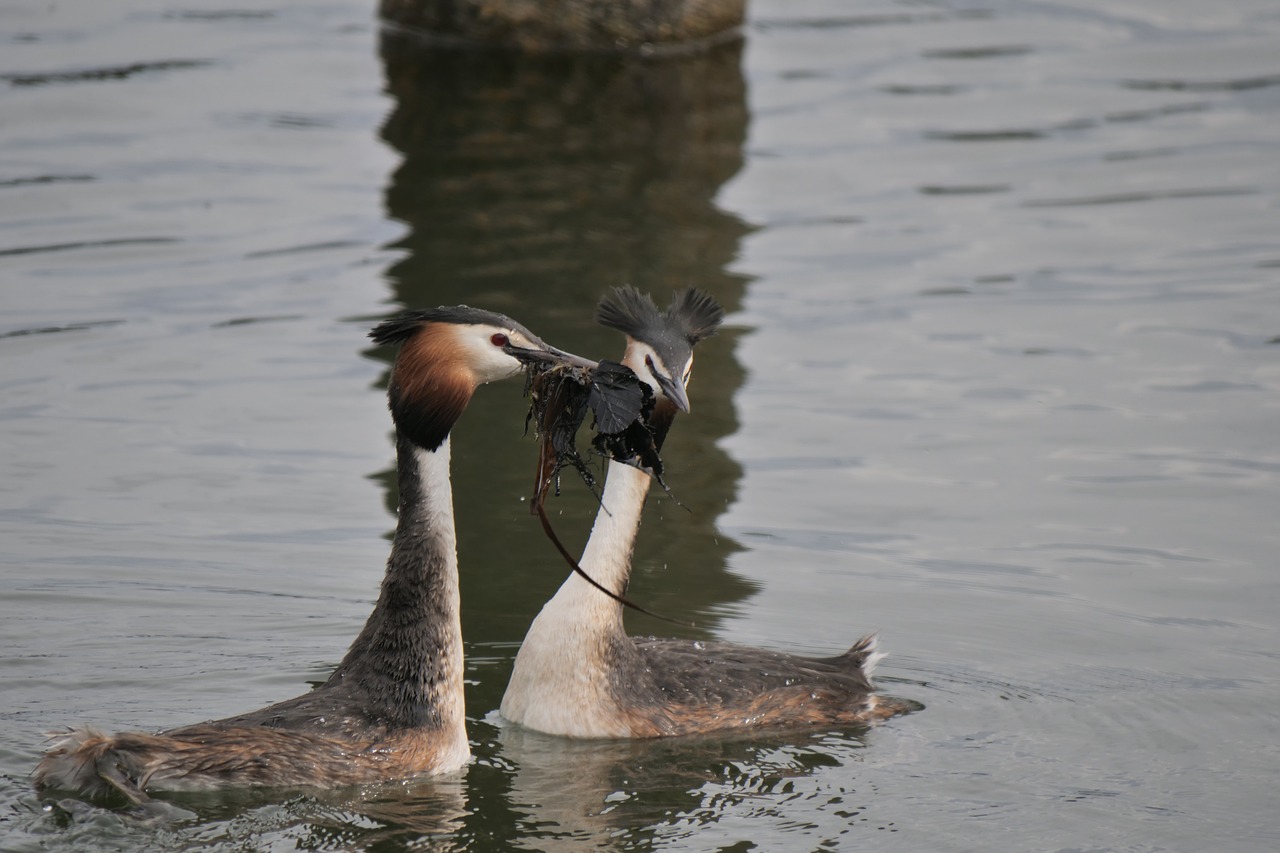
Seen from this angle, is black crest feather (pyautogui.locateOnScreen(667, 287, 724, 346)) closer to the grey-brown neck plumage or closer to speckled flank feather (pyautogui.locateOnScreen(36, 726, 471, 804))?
the grey-brown neck plumage

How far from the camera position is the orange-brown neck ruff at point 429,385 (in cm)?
715

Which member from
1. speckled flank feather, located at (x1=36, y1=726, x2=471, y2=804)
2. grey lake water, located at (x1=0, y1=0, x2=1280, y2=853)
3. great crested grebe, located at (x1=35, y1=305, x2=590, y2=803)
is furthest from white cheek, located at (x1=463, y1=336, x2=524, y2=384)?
grey lake water, located at (x1=0, y1=0, x2=1280, y2=853)

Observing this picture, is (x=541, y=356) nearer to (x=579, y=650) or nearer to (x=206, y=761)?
(x=579, y=650)

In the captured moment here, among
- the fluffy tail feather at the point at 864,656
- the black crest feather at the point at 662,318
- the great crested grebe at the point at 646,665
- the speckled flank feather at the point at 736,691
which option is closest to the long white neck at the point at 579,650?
the great crested grebe at the point at 646,665

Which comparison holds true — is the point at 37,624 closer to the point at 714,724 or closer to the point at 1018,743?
the point at 714,724

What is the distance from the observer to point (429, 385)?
23.7 feet

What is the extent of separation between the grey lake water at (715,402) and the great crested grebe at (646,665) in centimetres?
14

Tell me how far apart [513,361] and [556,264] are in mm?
6809

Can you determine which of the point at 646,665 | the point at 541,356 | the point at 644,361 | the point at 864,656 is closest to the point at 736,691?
the point at 646,665

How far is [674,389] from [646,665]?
1.17 meters

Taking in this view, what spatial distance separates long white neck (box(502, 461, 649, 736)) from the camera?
25.8 feet

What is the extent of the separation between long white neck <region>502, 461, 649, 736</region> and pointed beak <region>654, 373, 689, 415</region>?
21.4 inches

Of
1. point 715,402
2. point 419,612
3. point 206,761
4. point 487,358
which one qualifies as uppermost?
point 487,358

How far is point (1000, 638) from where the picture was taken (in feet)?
29.6
